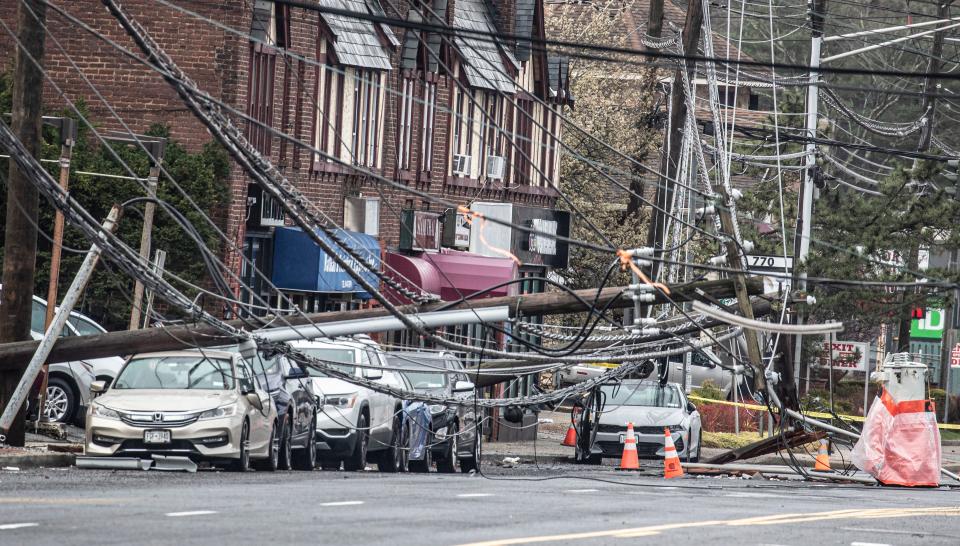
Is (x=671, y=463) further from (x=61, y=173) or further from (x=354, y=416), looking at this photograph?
(x=61, y=173)

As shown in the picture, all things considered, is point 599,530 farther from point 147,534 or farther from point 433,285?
point 433,285

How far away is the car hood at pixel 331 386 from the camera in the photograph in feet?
78.5

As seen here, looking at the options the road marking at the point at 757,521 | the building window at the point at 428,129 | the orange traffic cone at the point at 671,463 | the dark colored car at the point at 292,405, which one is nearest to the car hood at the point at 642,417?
the orange traffic cone at the point at 671,463

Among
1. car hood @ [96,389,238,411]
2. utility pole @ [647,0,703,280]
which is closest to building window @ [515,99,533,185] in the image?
utility pole @ [647,0,703,280]

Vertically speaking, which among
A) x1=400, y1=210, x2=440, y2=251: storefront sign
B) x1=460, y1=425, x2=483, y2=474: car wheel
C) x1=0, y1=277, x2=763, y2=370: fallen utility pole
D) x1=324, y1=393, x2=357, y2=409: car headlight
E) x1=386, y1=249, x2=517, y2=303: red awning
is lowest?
x1=460, y1=425, x2=483, y2=474: car wheel

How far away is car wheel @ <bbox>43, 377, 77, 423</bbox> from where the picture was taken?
2688cm

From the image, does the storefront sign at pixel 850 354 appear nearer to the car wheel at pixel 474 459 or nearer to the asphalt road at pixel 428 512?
the car wheel at pixel 474 459

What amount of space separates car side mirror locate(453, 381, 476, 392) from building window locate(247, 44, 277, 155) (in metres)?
6.31

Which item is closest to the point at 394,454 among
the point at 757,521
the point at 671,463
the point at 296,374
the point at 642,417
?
the point at 296,374

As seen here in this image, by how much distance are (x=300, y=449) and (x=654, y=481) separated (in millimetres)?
4577

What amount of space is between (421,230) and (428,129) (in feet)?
9.08

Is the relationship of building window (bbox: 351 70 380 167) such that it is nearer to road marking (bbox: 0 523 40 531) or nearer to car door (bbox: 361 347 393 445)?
car door (bbox: 361 347 393 445)

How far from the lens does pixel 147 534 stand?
11906mm

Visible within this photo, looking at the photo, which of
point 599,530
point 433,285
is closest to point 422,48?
point 433,285
